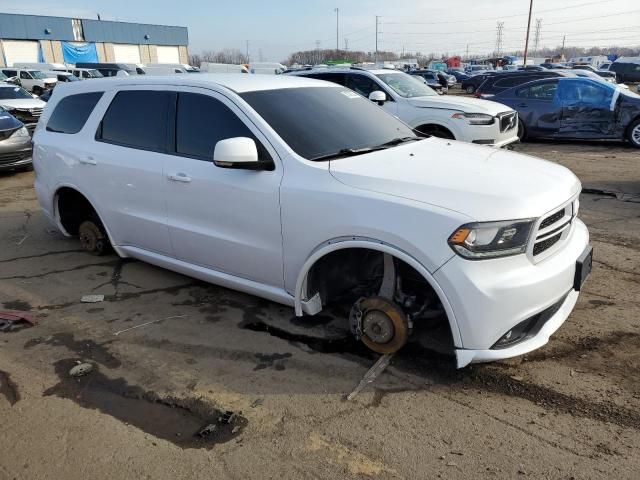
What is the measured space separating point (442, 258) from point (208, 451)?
157cm

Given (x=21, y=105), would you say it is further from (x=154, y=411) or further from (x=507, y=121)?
(x=154, y=411)

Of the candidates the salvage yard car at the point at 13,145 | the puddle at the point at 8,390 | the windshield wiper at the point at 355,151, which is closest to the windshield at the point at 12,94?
the salvage yard car at the point at 13,145

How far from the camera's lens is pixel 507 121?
9273mm

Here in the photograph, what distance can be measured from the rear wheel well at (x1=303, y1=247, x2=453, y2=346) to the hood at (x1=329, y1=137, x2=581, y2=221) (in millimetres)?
483

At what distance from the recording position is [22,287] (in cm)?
475

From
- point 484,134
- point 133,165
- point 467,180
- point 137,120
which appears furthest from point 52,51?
point 467,180

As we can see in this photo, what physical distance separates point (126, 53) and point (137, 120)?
6963 cm

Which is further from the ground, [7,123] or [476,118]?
[476,118]

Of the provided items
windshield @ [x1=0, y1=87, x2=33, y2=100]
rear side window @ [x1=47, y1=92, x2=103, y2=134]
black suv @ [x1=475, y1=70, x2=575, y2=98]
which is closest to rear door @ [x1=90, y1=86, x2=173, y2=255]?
rear side window @ [x1=47, y1=92, x2=103, y2=134]

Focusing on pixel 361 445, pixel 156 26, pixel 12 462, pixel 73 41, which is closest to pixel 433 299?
pixel 361 445

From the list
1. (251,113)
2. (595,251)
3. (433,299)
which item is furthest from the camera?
(595,251)

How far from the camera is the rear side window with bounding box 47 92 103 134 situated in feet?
16.0

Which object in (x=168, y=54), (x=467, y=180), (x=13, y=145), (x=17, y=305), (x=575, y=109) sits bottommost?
(x=17, y=305)

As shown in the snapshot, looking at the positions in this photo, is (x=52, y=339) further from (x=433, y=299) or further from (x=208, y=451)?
(x=433, y=299)
